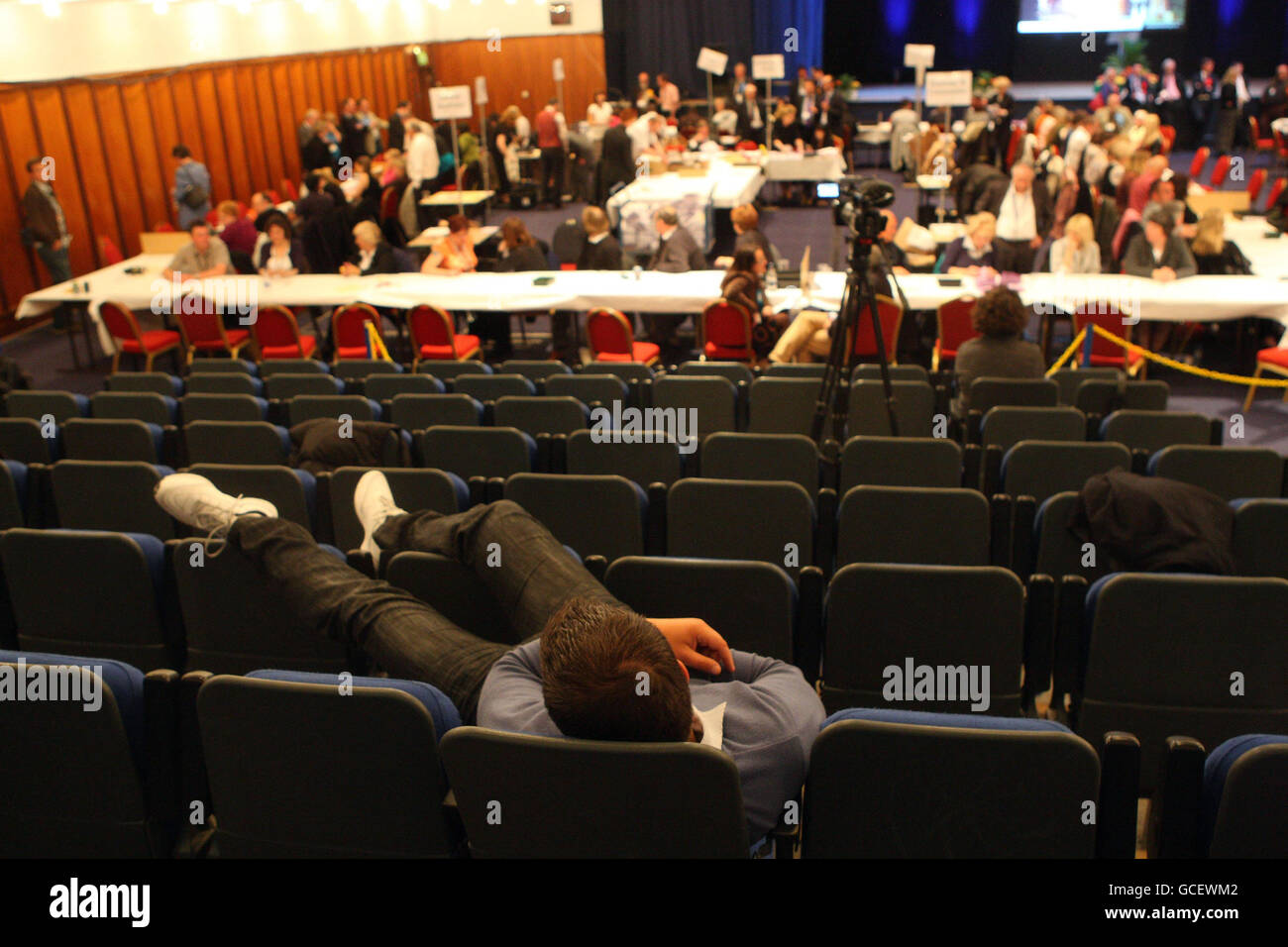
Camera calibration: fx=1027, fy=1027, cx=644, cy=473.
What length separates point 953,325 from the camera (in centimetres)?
686

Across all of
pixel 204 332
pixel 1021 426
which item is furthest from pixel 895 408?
pixel 204 332

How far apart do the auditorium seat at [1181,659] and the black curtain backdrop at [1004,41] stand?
22136mm

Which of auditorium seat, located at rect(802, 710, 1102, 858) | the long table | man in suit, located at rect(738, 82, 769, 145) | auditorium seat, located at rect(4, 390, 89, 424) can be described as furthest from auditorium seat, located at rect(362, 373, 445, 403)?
man in suit, located at rect(738, 82, 769, 145)

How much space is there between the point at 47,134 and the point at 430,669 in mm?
10783

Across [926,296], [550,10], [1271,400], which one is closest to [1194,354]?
[1271,400]

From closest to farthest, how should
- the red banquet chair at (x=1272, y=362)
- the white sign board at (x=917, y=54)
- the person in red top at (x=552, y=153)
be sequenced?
the red banquet chair at (x=1272, y=362) < the white sign board at (x=917, y=54) < the person in red top at (x=552, y=153)

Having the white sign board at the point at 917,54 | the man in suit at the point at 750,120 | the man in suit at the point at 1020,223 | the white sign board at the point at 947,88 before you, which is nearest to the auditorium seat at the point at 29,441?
the man in suit at the point at 1020,223

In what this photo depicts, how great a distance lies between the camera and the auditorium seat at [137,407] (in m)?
4.95

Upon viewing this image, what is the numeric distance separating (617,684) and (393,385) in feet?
13.2

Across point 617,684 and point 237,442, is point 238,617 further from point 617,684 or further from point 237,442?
point 237,442

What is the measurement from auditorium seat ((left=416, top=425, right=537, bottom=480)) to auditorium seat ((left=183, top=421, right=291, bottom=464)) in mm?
633

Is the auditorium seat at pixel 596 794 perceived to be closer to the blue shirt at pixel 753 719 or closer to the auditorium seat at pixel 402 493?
the blue shirt at pixel 753 719
